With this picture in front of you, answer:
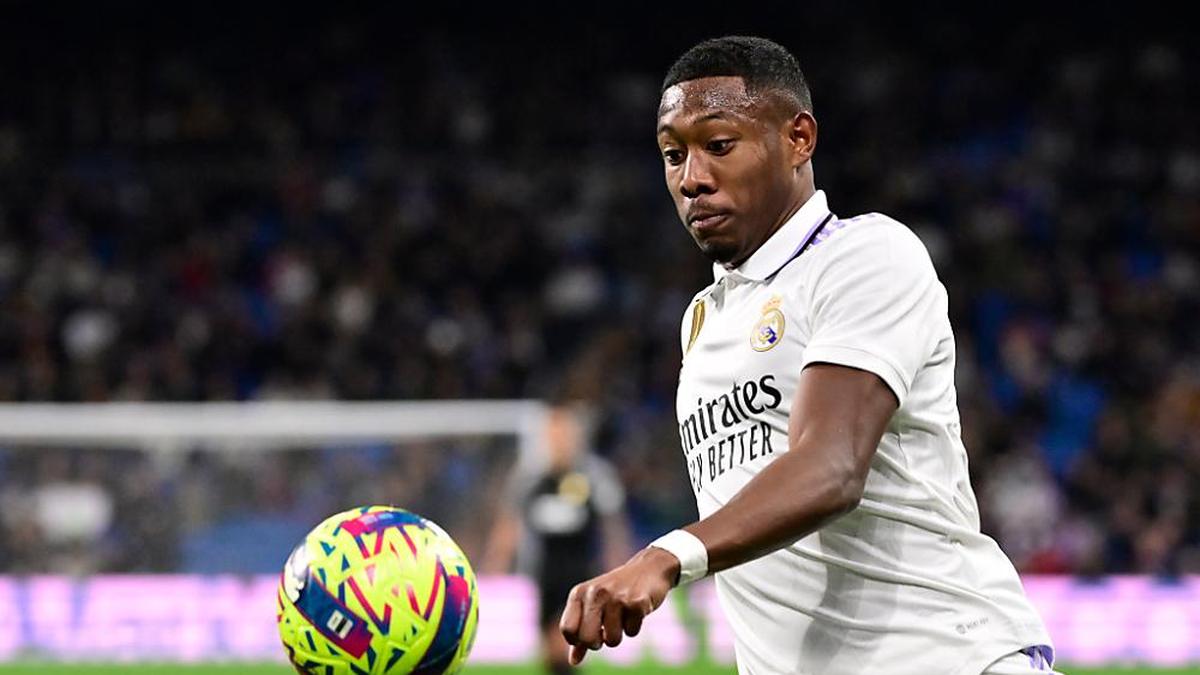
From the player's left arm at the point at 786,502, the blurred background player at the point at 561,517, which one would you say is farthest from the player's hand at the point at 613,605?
the blurred background player at the point at 561,517

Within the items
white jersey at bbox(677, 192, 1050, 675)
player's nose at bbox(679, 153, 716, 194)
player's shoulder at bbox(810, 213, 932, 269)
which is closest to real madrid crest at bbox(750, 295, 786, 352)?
white jersey at bbox(677, 192, 1050, 675)

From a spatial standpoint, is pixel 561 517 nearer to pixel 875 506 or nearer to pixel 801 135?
pixel 801 135

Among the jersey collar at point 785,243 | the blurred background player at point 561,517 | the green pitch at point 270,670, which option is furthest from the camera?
the green pitch at point 270,670

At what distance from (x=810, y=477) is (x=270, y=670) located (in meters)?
10.8

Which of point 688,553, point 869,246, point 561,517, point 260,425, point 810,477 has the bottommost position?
point 561,517

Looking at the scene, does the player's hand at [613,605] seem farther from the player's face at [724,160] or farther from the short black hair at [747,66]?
the short black hair at [747,66]

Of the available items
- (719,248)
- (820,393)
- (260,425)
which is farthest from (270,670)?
(820,393)

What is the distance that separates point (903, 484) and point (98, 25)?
21117 mm

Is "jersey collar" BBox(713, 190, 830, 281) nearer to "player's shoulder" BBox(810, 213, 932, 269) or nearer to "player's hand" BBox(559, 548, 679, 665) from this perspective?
"player's shoulder" BBox(810, 213, 932, 269)

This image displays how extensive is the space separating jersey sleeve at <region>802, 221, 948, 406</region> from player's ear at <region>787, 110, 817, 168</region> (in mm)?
226

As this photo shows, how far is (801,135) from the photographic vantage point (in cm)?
331

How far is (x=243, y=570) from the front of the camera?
14.2 metres

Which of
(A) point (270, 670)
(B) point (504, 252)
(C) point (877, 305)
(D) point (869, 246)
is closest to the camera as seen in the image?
(C) point (877, 305)

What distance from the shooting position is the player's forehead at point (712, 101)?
3.19 metres
